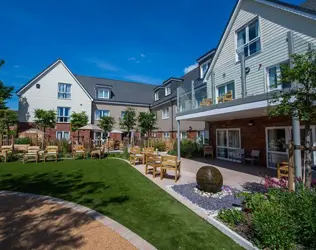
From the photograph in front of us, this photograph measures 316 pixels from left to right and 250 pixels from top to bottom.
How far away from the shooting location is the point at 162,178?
852 cm

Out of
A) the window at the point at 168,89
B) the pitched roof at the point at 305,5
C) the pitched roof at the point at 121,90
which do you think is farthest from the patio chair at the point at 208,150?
the pitched roof at the point at 121,90

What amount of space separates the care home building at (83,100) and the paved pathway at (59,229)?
670 inches

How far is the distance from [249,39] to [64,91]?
24.3 metres

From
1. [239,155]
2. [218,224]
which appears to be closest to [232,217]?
[218,224]

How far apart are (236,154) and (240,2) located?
35.7 ft

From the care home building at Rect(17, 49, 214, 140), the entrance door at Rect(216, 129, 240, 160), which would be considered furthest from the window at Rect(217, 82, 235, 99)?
the care home building at Rect(17, 49, 214, 140)

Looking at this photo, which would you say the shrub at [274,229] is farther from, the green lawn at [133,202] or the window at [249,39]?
the window at [249,39]

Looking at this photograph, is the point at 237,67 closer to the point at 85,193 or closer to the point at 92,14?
the point at 92,14

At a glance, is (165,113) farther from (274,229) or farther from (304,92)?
(274,229)

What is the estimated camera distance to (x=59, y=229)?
3.87 meters

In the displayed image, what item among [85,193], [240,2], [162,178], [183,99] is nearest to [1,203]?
[85,193]

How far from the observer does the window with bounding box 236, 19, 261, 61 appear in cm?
1221

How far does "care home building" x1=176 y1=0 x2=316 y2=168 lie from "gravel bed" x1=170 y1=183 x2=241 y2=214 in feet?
11.8

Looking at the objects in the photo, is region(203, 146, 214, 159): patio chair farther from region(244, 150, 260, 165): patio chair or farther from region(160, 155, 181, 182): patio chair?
region(160, 155, 181, 182): patio chair
